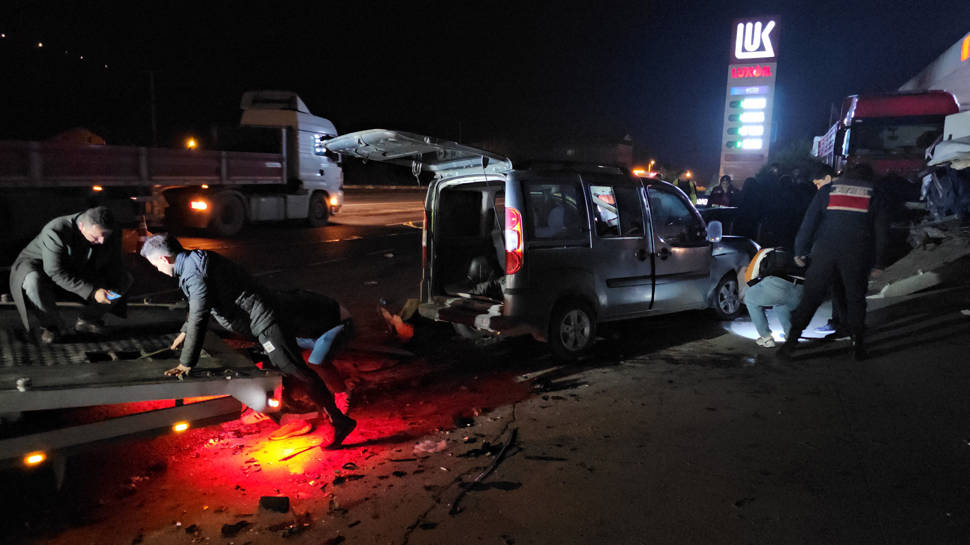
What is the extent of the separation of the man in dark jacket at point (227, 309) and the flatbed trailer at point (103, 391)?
6.1 inches

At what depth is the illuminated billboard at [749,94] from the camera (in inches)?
1161

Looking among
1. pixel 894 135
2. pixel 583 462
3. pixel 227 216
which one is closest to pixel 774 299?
pixel 583 462

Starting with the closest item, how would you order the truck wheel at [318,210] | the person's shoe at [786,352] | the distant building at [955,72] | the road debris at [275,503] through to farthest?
1. the road debris at [275,503]
2. the person's shoe at [786,352]
3. the truck wheel at [318,210]
4. the distant building at [955,72]

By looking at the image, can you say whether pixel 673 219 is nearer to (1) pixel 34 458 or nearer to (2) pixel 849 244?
(2) pixel 849 244

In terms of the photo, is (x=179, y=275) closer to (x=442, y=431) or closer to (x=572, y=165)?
(x=442, y=431)

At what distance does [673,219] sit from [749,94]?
26315 mm

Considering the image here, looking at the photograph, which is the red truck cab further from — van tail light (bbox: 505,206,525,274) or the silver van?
van tail light (bbox: 505,206,525,274)

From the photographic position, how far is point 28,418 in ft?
10.6

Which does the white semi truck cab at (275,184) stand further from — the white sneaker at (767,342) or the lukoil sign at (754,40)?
the lukoil sign at (754,40)

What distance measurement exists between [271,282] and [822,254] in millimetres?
7598

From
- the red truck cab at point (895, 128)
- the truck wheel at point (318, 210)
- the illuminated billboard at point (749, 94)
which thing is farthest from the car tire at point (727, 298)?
the illuminated billboard at point (749, 94)

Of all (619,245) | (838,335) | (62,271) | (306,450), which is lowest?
(306,450)

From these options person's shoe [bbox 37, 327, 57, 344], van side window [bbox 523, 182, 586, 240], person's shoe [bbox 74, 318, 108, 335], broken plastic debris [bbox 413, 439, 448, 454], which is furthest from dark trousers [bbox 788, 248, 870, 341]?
person's shoe [bbox 37, 327, 57, 344]

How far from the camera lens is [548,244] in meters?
5.79
